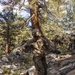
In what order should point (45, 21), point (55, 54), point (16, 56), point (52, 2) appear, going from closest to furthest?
point (52, 2), point (45, 21), point (55, 54), point (16, 56)

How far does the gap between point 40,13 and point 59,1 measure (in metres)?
2.24

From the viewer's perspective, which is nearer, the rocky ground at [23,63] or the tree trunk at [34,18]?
the tree trunk at [34,18]

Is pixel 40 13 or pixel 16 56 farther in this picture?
pixel 16 56

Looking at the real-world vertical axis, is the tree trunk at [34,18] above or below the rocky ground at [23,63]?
above

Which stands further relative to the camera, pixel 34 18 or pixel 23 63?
pixel 23 63

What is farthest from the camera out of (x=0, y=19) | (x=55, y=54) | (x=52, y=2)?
(x=0, y=19)

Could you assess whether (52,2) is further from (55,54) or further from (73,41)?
(73,41)

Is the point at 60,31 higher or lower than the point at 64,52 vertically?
higher

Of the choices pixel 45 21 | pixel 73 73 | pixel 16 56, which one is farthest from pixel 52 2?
pixel 16 56

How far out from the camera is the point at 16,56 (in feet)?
82.3

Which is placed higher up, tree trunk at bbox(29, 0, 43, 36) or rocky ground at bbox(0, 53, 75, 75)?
tree trunk at bbox(29, 0, 43, 36)

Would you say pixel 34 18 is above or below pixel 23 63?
above

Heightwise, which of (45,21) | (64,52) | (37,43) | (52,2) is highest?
(52,2)

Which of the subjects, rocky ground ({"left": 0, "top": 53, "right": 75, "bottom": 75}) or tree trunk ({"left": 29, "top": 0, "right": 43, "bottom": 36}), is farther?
rocky ground ({"left": 0, "top": 53, "right": 75, "bottom": 75})
